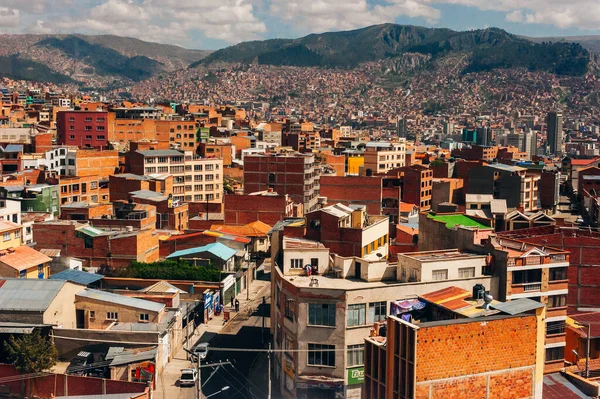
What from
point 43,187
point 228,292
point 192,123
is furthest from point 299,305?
point 192,123

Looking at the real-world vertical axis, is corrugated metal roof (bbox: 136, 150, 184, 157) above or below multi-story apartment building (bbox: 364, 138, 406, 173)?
above

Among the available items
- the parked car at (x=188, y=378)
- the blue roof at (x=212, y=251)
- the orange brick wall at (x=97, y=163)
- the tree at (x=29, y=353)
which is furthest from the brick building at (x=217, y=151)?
the tree at (x=29, y=353)

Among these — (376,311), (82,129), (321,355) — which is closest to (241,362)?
(321,355)

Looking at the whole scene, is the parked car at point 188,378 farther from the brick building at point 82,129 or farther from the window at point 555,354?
the brick building at point 82,129

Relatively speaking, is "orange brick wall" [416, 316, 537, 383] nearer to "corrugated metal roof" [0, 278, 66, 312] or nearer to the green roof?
"corrugated metal roof" [0, 278, 66, 312]

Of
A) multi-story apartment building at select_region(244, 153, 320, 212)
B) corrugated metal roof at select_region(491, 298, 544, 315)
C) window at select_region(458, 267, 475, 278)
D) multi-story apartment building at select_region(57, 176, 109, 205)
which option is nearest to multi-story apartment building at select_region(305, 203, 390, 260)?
window at select_region(458, 267, 475, 278)

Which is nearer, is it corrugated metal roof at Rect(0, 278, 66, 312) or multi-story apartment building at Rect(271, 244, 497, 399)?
multi-story apartment building at Rect(271, 244, 497, 399)
